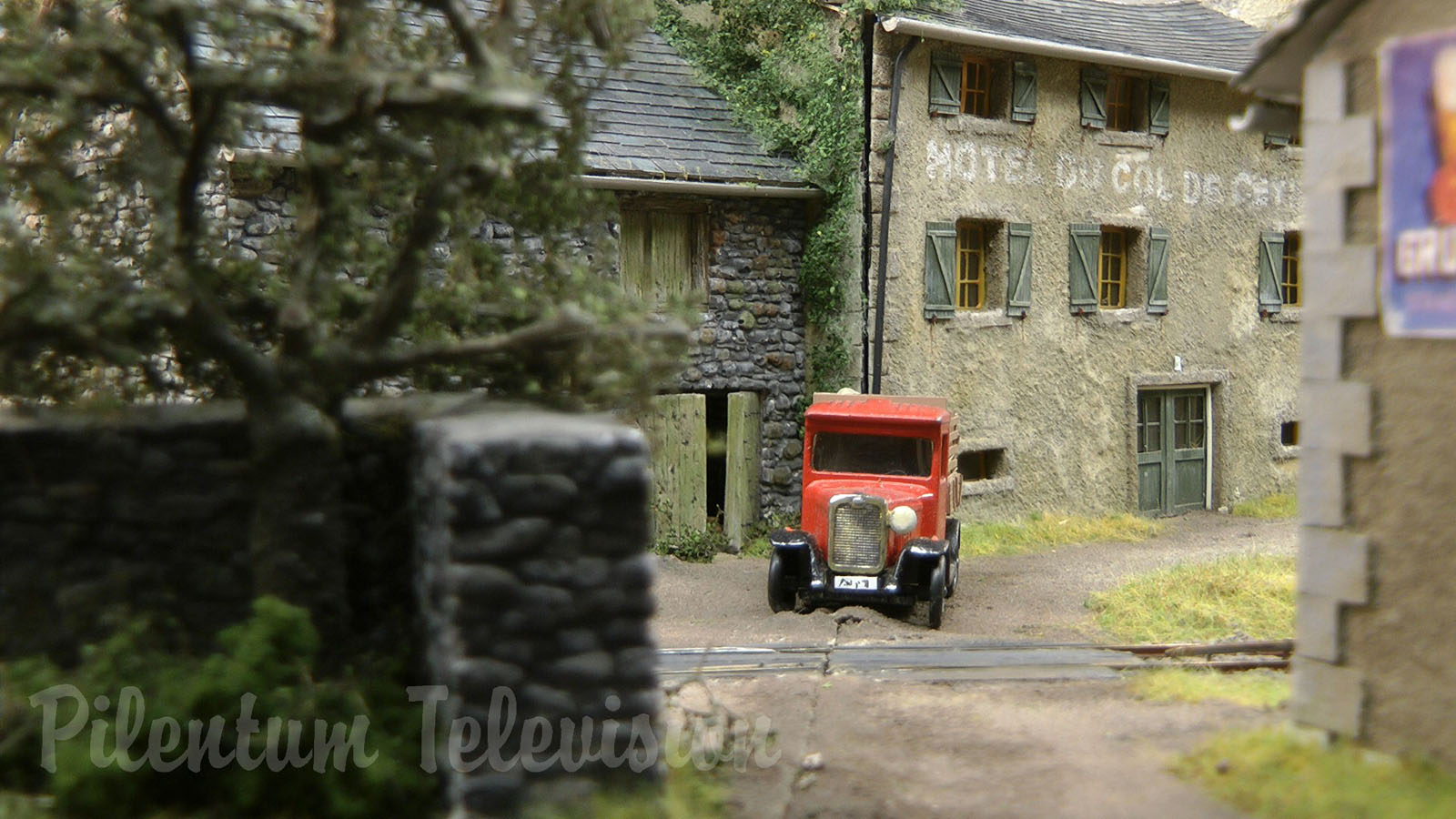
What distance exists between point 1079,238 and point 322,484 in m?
12.6

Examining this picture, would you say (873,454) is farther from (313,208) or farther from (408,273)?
(313,208)

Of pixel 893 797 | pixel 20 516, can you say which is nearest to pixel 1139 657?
pixel 893 797

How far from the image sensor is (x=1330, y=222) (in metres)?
6.68

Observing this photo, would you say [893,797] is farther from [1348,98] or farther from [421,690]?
[1348,98]

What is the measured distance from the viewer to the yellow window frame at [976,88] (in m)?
16.3

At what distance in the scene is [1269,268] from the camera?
19.3 metres

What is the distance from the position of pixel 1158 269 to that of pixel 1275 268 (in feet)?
8.89

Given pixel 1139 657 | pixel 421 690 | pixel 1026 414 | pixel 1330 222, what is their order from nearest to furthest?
pixel 421 690 < pixel 1330 222 < pixel 1139 657 < pixel 1026 414

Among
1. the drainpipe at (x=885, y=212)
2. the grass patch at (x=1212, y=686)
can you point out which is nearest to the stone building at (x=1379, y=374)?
the grass patch at (x=1212, y=686)

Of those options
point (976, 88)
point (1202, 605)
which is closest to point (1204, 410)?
point (976, 88)

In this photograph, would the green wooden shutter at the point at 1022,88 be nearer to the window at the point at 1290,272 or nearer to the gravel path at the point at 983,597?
the gravel path at the point at 983,597

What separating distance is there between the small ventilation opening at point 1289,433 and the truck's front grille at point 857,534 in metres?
11.0

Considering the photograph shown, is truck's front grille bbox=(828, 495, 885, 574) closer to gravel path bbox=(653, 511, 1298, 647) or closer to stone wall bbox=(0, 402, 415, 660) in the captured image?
gravel path bbox=(653, 511, 1298, 647)

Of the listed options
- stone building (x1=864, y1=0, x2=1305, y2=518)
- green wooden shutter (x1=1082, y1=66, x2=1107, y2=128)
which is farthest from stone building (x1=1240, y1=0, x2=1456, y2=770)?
green wooden shutter (x1=1082, y1=66, x2=1107, y2=128)
